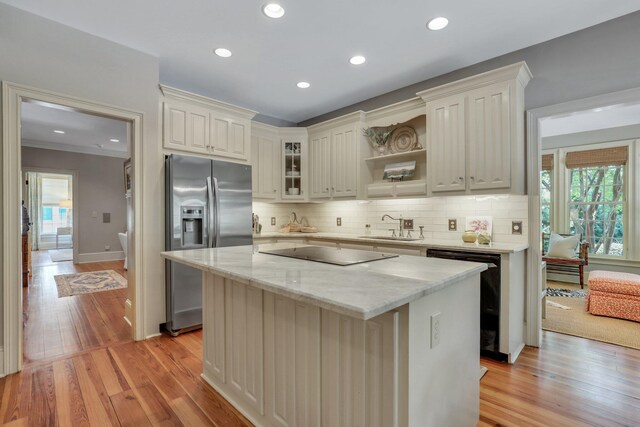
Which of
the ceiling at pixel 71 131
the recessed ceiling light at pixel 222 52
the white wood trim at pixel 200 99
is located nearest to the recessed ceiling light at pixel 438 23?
the recessed ceiling light at pixel 222 52

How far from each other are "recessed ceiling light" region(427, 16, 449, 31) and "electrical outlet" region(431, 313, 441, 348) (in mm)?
2328

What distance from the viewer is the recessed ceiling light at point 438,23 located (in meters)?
2.53

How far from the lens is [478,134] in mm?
2967

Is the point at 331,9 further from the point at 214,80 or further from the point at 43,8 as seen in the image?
the point at 43,8

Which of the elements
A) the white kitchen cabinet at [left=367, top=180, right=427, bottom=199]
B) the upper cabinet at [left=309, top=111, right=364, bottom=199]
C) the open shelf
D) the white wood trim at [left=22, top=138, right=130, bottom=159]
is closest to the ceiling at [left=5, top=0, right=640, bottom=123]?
Answer: the upper cabinet at [left=309, top=111, right=364, bottom=199]

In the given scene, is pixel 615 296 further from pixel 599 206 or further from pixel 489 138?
pixel 599 206

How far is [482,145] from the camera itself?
2.95 meters

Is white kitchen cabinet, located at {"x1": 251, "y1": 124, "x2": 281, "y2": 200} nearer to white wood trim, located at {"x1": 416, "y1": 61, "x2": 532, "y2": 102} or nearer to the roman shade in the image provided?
white wood trim, located at {"x1": 416, "y1": 61, "x2": 532, "y2": 102}

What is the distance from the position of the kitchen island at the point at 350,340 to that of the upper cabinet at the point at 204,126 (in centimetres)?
187

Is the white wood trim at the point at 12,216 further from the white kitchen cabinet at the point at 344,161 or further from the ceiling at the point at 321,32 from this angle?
the white kitchen cabinet at the point at 344,161

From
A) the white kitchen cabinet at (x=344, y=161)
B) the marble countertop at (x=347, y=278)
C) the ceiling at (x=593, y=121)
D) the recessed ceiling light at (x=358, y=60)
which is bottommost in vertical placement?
the marble countertop at (x=347, y=278)

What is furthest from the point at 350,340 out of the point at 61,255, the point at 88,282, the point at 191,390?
the point at 61,255

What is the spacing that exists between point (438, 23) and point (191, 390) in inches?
132

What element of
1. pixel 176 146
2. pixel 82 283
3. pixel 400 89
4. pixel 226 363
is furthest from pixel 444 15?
pixel 82 283
